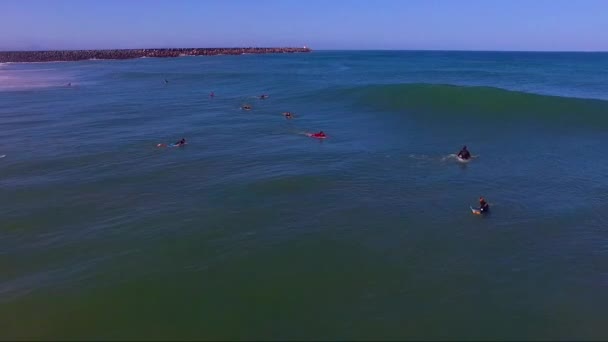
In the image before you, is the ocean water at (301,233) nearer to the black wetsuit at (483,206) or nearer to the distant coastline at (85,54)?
the black wetsuit at (483,206)

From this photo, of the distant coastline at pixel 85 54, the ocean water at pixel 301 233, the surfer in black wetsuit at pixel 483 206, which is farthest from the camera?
the distant coastline at pixel 85 54

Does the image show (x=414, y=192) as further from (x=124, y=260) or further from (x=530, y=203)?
(x=124, y=260)

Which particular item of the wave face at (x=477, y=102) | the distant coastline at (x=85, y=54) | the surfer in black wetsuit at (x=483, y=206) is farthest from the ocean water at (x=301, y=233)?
the distant coastline at (x=85, y=54)

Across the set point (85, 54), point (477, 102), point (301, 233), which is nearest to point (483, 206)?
point (301, 233)

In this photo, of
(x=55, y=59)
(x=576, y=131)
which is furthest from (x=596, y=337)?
(x=55, y=59)

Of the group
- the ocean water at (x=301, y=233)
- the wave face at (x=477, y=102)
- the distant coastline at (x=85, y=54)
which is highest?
the distant coastline at (x=85, y=54)

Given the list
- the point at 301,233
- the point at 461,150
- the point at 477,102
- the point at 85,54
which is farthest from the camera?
the point at 85,54

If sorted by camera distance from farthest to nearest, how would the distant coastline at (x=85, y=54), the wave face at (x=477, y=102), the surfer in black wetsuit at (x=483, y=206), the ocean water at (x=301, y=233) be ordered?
1. the distant coastline at (x=85, y=54)
2. the wave face at (x=477, y=102)
3. the surfer in black wetsuit at (x=483, y=206)
4. the ocean water at (x=301, y=233)

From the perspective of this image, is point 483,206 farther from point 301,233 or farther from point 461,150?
point 461,150

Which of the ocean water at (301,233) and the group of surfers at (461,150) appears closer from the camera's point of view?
the ocean water at (301,233)
